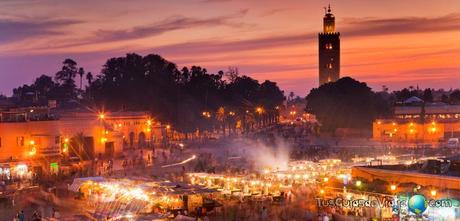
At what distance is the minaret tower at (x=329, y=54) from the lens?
288 ft

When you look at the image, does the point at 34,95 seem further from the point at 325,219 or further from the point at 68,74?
the point at 325,219

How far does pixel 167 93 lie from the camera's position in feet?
201

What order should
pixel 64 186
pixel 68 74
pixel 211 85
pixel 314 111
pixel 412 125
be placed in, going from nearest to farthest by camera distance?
pixel 64 186 → pixel 412 125 → pixel 314 111 → pixel 211 85 → pixel 68 74

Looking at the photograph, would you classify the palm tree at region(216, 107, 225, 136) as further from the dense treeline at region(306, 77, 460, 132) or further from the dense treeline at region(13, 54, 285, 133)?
the dense treeline at region(306, 77, 460, 132)

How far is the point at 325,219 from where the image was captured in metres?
20.3

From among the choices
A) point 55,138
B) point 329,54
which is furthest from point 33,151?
point 329,54

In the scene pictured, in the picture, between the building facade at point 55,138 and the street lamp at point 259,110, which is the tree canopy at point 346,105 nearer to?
the street lamp at point 259,110

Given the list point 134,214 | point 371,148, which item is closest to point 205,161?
point 371,148

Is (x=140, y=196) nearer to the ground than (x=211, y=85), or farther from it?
nearer to the ground

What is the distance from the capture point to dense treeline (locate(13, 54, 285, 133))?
6016 cm

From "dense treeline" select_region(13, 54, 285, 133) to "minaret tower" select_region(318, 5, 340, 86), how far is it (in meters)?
9.06

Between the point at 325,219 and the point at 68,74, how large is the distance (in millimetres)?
69341

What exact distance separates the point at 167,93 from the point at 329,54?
33.1 m

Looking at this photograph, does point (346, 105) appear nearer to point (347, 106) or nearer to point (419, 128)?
point (347, 106)
